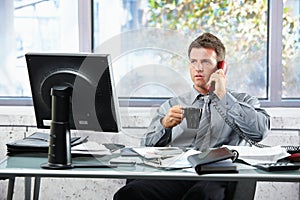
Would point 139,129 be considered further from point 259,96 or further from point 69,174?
point 259,96

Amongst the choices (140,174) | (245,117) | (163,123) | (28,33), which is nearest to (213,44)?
(245,117)

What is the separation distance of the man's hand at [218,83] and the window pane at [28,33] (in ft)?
3.73

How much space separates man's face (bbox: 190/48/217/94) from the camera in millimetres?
2488

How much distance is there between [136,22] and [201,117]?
1.20 meters

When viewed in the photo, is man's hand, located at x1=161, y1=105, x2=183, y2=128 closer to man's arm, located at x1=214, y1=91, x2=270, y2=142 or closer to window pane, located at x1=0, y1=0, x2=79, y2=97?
man's arm, located at x1=214, y1=91, x2=270, y2=142

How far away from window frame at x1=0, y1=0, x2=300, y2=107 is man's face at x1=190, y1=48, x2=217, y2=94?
2.51 feet

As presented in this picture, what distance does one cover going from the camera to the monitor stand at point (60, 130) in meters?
2.18

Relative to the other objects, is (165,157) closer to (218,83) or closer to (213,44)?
(218,83)

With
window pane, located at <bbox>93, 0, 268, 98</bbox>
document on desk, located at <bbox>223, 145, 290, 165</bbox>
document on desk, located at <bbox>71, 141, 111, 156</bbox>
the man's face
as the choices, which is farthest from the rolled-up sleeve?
window pane, located at <bbox>93, 0, 268, 98</bbox>

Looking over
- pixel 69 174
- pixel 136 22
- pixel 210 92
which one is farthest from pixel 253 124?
pixel 136 22

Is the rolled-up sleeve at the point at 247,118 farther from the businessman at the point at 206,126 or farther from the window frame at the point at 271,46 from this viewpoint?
the window frame at the point at 271,46

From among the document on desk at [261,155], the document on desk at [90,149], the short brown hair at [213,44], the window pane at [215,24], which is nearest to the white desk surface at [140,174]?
the document on desk at [261,155]

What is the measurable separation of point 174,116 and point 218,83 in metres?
0.33

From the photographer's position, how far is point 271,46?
3414 mm
